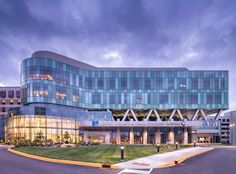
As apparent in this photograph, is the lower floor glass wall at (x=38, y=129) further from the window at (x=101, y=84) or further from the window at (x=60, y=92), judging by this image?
the window at (x=101, y=84)

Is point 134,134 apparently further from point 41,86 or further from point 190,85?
point 41,86

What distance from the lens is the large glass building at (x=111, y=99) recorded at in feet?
213

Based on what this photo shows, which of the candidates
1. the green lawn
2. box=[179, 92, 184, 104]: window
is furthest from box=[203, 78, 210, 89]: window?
the green lawn

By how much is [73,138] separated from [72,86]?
53.1ft

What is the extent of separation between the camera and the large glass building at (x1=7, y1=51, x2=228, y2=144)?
64812 millimetres

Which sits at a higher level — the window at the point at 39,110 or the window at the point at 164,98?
the window at the point at 164,98

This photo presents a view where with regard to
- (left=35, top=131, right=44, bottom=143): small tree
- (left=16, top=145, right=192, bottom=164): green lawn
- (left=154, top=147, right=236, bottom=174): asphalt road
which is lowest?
(left=35, top=131, right=44, bottom=143): small tree

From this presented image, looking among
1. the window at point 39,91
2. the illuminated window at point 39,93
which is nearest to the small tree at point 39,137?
the illuminated window at point 39,93

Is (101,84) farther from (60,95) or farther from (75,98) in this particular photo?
(60,95)

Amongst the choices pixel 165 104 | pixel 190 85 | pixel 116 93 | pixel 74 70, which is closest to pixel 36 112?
pixel 74 70

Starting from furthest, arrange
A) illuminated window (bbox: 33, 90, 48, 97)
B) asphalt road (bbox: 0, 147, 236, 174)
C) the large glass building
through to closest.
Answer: the large glass building
illuminated window (bbox: 33, 90, 48, 97)
asphalt road (bbox: 0, 147, 236, 174)

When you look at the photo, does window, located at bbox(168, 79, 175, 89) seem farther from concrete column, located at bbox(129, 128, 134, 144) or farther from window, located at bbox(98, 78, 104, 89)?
window, located at bbox(98, 78, 104, 89)

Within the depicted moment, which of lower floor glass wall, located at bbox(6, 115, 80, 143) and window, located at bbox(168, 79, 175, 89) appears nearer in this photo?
lower floor glass wall, located at bbox(6, 115, 80, 143)

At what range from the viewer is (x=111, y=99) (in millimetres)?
75250
